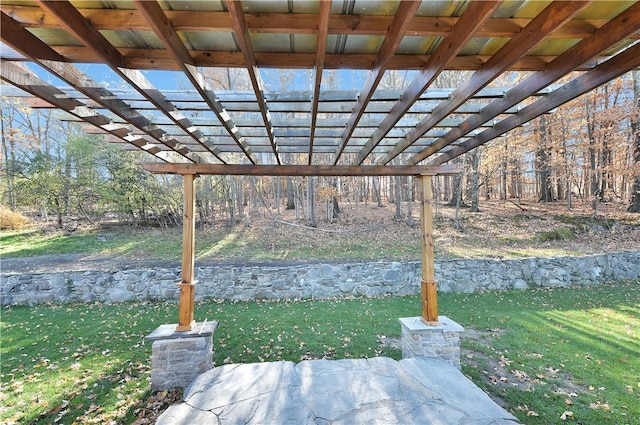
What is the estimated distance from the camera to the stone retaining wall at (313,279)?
6434mm

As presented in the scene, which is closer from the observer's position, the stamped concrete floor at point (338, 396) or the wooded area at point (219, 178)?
the stamped concrete floor at point (338, 396)

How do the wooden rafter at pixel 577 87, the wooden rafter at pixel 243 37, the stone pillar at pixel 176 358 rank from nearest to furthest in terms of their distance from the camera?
1. the wooden rafter at pixel 243 37
2. the wooden rafter at pixel 577 87
3. the stone pillar at pixel 176 358

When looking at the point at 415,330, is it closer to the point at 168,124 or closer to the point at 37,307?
the point at 168,124

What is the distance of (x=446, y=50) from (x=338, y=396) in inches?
115

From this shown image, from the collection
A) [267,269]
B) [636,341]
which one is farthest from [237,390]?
[636,341]

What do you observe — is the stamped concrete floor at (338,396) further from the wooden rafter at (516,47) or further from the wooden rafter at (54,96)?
the wooden rafter at (54,96)

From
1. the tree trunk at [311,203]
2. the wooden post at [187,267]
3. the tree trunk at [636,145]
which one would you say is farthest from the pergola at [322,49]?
the tree trunk at [636,145]

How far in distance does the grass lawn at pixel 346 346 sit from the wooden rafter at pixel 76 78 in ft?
9.37

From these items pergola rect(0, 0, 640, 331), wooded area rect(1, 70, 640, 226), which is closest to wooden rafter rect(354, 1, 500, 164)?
pergola rect(0, 0, 640, 331)

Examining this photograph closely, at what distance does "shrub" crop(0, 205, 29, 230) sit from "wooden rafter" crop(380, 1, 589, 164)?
639 inches

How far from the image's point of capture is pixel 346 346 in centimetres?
424

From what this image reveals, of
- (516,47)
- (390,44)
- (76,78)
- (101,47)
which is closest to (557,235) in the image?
(516,47)

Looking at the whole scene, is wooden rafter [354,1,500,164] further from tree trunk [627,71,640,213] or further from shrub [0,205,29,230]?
shrub [0,205,29,230]

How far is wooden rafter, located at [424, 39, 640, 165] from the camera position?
166 cm
